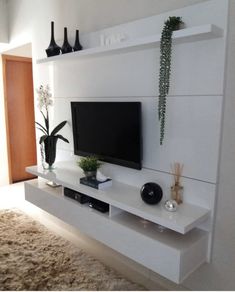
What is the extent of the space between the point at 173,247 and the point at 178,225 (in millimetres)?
166

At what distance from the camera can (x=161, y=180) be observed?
6.84ft

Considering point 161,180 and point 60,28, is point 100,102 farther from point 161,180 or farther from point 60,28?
point 60,28

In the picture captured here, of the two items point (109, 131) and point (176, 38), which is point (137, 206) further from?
point (176, 38)

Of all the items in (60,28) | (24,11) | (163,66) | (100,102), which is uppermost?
(24,11)

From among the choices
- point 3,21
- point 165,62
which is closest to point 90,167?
point 165,62

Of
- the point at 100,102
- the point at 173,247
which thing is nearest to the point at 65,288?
the point at 173,247

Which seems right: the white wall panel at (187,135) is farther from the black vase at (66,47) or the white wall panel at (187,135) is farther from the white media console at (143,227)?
the black vase at (66,47)

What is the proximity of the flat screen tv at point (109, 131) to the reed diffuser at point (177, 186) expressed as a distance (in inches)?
12.4

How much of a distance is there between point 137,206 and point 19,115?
3.60 metres

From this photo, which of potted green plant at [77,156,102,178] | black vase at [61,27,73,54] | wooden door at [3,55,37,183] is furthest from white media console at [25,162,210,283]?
wooden door at [3,55,37,183]

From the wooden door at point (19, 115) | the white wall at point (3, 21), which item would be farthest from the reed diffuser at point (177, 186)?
the wooden door at point (19, 115)

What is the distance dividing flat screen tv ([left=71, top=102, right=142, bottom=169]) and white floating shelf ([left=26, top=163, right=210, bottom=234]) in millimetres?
236

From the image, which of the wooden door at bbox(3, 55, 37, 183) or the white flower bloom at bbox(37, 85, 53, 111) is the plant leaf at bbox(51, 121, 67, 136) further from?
the wooden door at bbox(3, 55, 37, 183)

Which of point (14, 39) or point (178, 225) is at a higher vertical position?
point (14, 39)
